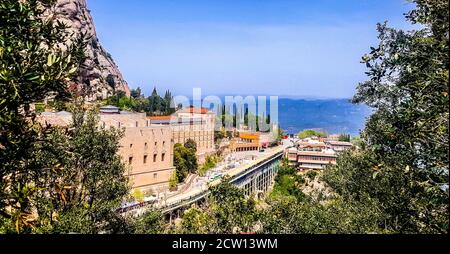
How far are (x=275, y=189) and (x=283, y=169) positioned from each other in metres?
5.15

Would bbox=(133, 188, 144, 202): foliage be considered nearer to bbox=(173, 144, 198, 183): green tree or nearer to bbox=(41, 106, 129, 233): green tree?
bbox=(173, 144, 198, 183): green tree

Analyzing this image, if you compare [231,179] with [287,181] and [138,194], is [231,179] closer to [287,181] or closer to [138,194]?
[138,194]

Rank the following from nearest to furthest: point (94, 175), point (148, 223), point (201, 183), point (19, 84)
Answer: point (19, 84) < point (94, 175) < point (148, 223) < point (201, 183)

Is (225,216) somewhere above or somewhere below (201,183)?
above

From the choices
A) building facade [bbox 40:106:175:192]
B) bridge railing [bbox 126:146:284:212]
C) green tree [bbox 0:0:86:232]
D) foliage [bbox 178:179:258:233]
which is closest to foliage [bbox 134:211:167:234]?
foliage [bbox 178:179:258:233]

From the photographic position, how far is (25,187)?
2914 millimetres

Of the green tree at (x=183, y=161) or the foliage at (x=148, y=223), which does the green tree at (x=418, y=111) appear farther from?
the green tree at (x=183, y=161)

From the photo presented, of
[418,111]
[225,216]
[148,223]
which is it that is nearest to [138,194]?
[148,223]

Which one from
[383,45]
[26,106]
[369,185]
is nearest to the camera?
[26,106]

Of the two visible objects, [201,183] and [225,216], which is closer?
[225,216]
